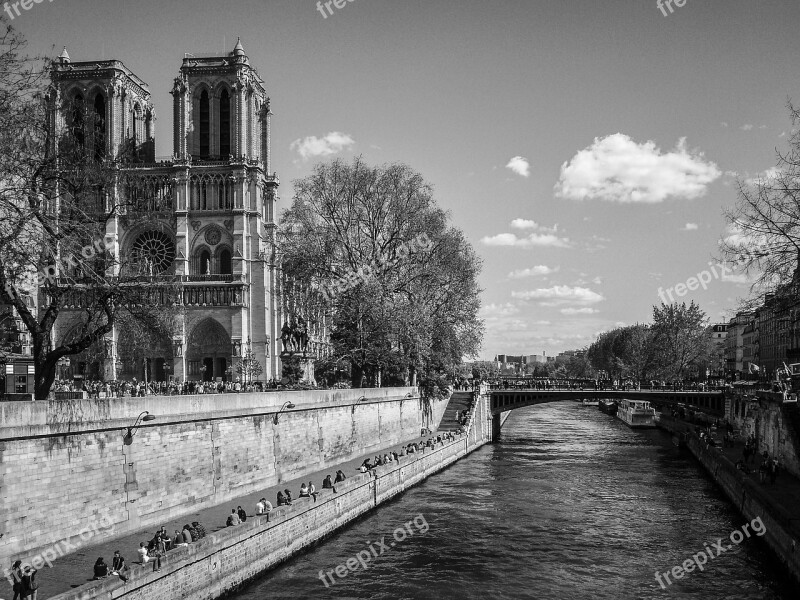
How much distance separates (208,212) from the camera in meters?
75.6

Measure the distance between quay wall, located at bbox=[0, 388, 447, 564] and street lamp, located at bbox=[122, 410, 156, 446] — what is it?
0.15m

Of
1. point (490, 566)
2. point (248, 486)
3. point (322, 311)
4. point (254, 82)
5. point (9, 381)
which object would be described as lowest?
point (490, 566)

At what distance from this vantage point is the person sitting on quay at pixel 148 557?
1778cm

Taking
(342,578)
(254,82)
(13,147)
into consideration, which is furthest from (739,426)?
(254,82)

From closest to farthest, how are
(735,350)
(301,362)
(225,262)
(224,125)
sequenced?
(301,362), (225,262), (224,125), (735,350)

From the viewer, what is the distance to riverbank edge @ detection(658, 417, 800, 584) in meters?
22.5

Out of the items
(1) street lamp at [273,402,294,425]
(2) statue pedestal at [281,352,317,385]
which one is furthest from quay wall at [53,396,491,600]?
(2) statue pedestal at [281,352,317,385]

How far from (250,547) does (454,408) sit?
44.3m

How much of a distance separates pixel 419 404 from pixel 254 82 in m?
39.9

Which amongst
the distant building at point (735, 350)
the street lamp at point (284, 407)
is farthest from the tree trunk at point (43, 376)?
the distant building at point (735, 350)

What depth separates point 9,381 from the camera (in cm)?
4694

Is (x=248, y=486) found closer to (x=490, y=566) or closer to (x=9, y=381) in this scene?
(x=490, y=566)

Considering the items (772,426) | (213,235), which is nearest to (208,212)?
(213,235)

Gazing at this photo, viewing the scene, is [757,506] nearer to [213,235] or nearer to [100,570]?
[100,570]
